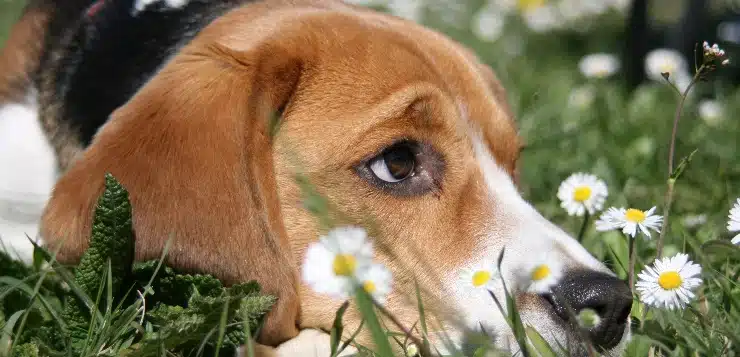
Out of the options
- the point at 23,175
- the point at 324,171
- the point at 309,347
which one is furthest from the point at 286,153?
the point at 23,175

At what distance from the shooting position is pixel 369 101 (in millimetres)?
3229

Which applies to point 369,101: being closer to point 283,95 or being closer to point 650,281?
point 283,95

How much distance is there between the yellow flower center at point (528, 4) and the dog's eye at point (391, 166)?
676cm

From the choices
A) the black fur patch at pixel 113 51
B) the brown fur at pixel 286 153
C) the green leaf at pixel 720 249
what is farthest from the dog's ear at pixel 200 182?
the green leaf at pixel 720 249

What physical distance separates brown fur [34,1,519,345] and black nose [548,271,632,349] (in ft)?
1.22

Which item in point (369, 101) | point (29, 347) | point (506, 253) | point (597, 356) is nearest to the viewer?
point (597, 356)

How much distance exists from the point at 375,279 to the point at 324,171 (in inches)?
25.0

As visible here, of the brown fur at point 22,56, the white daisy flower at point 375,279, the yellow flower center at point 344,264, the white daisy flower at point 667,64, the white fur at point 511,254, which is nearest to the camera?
the yellow flower center at point 344,264

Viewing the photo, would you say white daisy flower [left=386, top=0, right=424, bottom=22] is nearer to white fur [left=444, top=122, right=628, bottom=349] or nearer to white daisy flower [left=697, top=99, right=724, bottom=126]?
white daisy flower [left=697, top=99, right=724, bottom=126]

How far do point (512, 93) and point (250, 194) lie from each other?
4.03m

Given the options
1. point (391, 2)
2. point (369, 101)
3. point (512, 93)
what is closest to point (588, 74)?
point (512, 93)

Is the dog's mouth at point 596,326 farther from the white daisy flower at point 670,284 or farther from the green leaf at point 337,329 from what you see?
the green leaf at point 337,329

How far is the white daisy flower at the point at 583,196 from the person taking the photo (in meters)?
3.55

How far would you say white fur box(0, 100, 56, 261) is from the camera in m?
4.09
